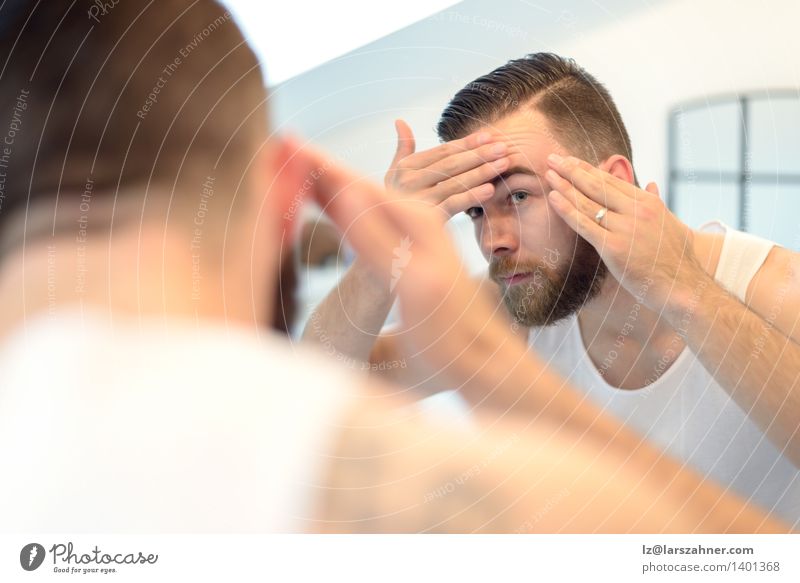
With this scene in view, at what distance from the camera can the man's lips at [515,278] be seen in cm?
70

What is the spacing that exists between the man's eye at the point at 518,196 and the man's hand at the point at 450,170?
2 cm

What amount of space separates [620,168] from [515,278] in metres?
0.13

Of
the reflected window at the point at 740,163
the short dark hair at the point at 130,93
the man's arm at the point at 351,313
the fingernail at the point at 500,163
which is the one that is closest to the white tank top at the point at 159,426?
the man's arm at the point at 351,313

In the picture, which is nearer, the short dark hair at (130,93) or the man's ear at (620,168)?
the short dark hair at (130,93)

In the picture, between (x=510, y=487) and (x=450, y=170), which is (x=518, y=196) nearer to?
(x=450, y=170)

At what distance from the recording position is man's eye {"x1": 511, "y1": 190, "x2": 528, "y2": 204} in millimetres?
686

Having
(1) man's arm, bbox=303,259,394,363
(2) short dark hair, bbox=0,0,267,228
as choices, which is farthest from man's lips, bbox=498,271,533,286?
(2) short dark hair, bbox=0,0,267,228

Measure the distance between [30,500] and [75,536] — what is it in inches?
2.1

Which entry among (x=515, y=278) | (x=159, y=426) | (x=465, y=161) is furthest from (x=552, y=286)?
(x=159, y=426)

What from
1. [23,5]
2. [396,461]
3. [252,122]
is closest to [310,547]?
[396,461]

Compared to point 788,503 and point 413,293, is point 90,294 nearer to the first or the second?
point 413,293

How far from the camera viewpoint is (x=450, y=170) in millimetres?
682

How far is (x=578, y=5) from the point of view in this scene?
2.34ft

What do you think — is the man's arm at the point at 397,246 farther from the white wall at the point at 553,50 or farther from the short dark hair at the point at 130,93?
the short dark hair at the point at 130,93
